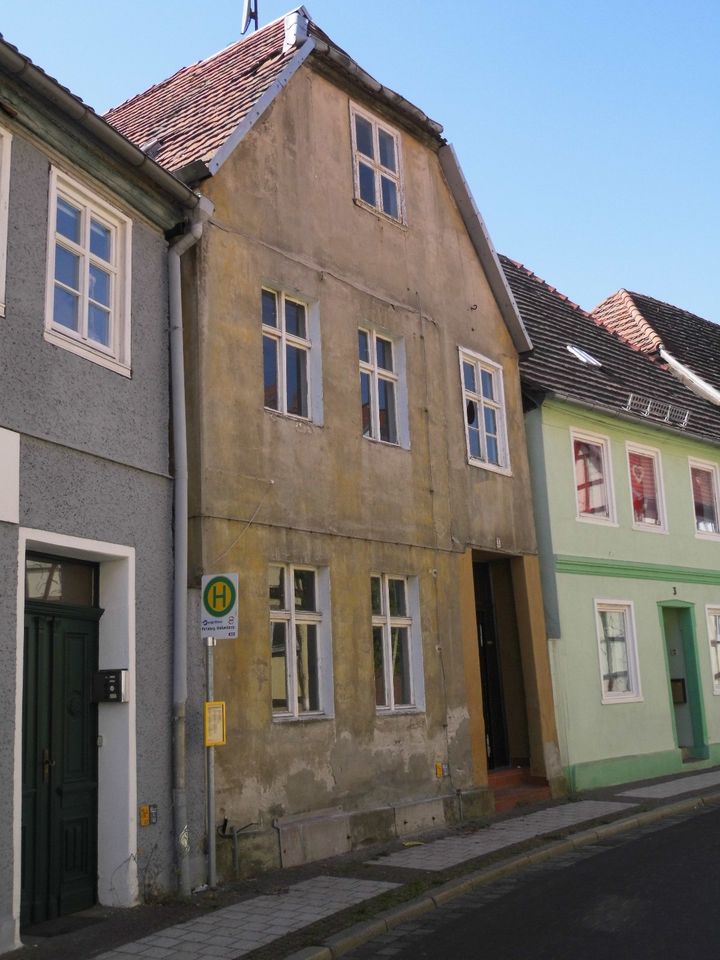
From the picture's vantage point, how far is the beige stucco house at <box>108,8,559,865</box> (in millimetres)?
10562

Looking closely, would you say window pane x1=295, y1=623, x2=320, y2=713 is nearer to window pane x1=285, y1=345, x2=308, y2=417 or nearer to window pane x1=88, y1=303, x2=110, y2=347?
window pane x1=285, y1=345, x2=308, y2=417

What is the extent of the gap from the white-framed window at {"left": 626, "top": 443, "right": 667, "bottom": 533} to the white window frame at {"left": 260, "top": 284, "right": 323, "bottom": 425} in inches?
324

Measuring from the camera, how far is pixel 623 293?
2633 centimetres

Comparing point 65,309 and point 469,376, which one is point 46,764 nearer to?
point 65,309

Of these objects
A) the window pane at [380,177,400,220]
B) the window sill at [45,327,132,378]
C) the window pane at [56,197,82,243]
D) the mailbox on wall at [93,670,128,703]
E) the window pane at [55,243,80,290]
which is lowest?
the mailbox on wall at [93,670,128,703]

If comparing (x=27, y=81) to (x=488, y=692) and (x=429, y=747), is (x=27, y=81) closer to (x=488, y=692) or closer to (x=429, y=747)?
(x=429, y=747)

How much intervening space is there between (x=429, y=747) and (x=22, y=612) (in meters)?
6.28

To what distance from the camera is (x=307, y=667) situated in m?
11.4

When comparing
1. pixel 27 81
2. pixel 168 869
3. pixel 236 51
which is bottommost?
pixel 168 869

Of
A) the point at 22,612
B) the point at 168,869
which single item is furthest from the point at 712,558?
the point at 22,612

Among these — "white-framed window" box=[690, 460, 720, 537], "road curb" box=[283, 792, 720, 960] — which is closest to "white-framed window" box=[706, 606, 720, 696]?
"white-framed window" box=[690, 460, 720, 537]

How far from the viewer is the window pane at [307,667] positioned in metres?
11.2

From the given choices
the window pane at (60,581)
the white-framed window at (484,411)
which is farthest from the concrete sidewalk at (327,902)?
the white-framed window at (484,411)

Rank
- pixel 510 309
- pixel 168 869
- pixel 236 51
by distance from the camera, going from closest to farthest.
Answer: pixel 168 869 < pixel 236 51 < pixel 510 309
